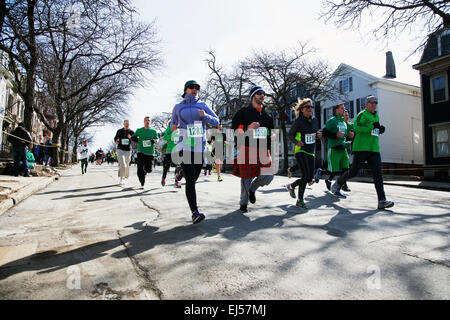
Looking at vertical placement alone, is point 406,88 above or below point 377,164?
above

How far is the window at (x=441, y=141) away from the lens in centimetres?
2155

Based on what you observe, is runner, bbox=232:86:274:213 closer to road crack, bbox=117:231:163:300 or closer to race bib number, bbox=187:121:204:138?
race bib number, bbox=187:121:204:138

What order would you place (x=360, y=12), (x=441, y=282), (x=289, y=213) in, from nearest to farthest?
(x=441, y=282) < (x=289, y=213) < (x=360, y=12)

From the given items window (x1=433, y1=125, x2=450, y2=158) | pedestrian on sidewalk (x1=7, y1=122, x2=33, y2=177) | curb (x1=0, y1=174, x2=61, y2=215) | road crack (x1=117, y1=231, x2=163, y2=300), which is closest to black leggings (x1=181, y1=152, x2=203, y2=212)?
road crack (x1=117, y1=231, x2=163, y2=300)

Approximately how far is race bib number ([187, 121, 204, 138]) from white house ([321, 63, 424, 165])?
27.5 metres

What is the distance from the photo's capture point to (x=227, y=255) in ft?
9.16

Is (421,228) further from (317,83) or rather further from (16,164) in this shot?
→ (317,83)

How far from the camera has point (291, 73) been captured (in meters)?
27.4

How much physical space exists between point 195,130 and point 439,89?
78.7 feet

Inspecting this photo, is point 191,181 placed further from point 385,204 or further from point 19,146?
point 19,146

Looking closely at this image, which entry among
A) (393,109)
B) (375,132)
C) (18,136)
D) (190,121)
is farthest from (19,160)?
(393,109)

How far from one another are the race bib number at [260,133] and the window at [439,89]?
22.4m
